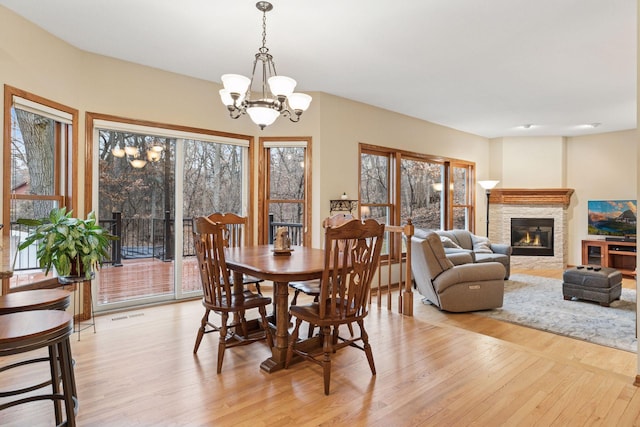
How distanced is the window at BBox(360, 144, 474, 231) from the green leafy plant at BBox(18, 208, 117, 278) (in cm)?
375

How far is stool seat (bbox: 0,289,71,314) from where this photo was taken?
2004mm

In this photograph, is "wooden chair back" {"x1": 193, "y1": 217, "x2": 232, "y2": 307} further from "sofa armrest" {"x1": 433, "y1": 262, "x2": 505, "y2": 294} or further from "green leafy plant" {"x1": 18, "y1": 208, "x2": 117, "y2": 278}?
"sofa armrest" {"x1": 433, "y1": 262, "x2": 505, "y2": 294}

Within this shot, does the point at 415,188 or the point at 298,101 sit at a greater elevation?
the point at 298,101

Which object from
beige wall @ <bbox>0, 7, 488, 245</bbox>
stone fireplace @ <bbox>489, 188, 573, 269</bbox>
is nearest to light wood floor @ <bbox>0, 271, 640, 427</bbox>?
beige wall @ <bbox>0, 7, 488, 245</bbox>

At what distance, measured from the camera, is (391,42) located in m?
3.62

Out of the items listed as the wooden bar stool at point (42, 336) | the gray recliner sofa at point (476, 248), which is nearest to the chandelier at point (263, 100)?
the wooden bar stool at point (42, 336)

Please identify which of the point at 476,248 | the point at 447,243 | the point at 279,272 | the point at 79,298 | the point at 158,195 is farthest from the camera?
the point at 476,248

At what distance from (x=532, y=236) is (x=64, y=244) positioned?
A: 835 cm

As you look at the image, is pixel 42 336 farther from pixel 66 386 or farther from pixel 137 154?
pixel 137 154

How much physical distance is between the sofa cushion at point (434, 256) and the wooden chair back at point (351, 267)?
2.31 m

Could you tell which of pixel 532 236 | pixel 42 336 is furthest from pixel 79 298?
pixel 532 236

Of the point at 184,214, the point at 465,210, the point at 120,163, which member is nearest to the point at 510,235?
the point at 465,210

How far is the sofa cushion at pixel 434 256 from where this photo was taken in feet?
15.2

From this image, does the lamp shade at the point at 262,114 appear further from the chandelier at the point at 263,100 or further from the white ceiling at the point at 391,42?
the white ceiling at the point at 391,42
